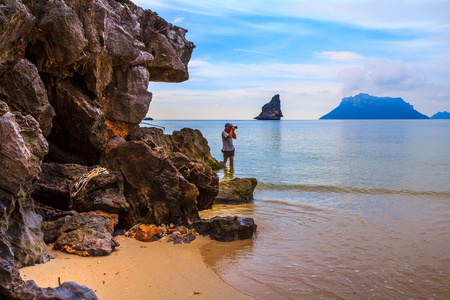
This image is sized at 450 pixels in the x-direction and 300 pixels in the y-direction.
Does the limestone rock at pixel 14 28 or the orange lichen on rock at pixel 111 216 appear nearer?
the limestone rock at pixel 14 28

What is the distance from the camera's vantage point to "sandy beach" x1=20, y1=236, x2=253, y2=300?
3.86 metres

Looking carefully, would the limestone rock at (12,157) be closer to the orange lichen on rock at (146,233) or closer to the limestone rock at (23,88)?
the limestone rock at (23,88)

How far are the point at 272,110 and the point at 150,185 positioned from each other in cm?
15781

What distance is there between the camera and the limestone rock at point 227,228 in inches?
243

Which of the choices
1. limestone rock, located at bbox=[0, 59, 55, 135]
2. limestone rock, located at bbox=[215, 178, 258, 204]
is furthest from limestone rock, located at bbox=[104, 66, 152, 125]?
limestone rock, located at bbox=[0, 59, 55, 135]

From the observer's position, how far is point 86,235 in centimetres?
496

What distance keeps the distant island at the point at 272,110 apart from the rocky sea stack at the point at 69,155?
494 ft

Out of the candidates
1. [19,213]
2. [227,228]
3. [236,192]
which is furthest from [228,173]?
[19,213]

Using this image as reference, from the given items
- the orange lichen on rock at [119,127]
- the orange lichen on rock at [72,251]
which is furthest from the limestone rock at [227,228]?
the orange lichen on rock at [119,127]

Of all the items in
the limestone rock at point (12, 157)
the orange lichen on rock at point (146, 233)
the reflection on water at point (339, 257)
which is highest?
the limestone rock at point (12, 157)

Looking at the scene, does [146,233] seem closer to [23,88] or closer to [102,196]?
[102,196]

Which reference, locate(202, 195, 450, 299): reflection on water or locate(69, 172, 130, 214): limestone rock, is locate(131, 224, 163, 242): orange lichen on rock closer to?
locate(69, 172, 130, 214): limestone rock

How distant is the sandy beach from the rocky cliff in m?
0.22

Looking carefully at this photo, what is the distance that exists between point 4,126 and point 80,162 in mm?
4566
